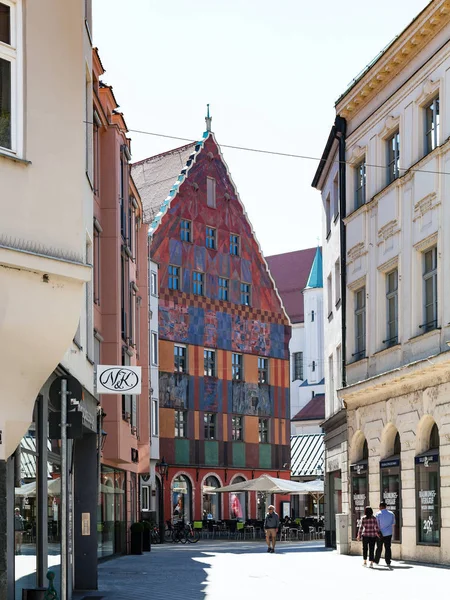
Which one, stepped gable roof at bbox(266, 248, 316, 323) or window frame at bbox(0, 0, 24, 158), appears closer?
window frame at bbox(0, 0, 24, 158)

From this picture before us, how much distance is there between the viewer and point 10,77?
12141 millimetres

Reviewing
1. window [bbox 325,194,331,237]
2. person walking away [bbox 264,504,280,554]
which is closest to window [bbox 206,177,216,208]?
window [bbox 325,194,331,237]

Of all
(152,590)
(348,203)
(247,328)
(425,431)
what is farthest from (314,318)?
(152,590)

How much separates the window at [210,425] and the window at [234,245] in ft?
30.7

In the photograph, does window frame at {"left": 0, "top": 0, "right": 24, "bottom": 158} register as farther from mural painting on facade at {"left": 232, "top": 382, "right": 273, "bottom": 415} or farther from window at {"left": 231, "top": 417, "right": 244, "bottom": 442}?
mural painting on facade at {"left": 232, "top": 382, "right": 273, "bottom": 415}

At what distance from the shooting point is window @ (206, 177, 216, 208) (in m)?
69.3

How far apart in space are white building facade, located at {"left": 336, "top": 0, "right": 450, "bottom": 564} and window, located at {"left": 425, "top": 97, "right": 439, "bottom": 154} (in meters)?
0.02

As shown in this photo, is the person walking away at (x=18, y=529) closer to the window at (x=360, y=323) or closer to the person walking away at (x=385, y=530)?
the person walking away at (x=385, y=530)

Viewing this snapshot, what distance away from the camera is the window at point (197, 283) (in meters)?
→ 67.3

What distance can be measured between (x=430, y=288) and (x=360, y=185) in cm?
728

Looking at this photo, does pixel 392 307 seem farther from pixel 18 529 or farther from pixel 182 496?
pixel 182 496

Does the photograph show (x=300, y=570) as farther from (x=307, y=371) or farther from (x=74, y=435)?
(x=307, y=371)

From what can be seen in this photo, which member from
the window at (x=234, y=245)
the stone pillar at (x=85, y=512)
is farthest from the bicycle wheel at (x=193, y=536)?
the stone pillar at (x=85, y=512)

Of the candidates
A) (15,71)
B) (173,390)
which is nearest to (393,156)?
(15,71)
